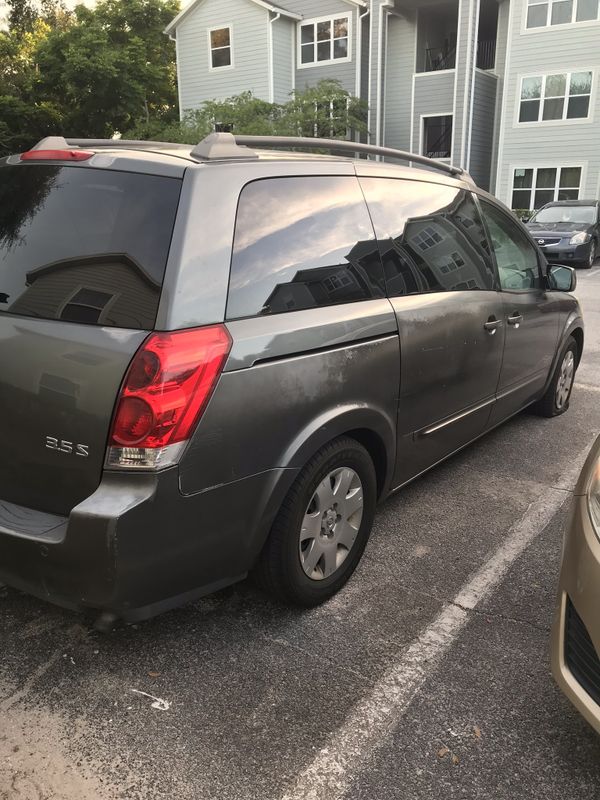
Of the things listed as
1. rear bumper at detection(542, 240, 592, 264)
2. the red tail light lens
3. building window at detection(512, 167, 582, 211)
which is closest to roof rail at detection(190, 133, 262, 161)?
the red tail light lens

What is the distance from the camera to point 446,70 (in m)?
22.4

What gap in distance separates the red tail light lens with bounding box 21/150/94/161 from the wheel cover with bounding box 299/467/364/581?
1.50 meters

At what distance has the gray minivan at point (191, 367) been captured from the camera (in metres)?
2.12

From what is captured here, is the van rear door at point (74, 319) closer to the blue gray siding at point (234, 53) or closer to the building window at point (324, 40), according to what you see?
the blue gray siding at point (234, 53)

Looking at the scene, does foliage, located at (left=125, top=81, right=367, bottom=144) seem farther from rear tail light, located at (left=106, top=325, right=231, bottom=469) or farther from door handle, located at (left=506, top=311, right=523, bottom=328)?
rear tail light, located at (left=106, top=325, right=231, bottom=469)

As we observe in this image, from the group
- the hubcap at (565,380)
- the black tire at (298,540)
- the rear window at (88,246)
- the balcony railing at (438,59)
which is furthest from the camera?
the balcony railing at (438,59)

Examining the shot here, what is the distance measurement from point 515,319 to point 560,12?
67.6 ft

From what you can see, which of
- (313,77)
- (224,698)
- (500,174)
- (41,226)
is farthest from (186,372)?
(313,77)

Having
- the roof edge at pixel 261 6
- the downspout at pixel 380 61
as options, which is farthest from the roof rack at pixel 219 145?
the roof edge at pixel 261 6

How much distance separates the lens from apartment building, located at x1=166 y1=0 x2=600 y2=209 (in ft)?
67.2

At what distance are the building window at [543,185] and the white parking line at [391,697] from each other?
65.8 ft

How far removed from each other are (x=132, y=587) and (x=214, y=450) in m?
0.51

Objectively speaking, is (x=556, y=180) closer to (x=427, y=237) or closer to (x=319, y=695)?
(x=427, y=237)

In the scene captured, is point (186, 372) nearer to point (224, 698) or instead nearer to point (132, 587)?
point (132, 587)
